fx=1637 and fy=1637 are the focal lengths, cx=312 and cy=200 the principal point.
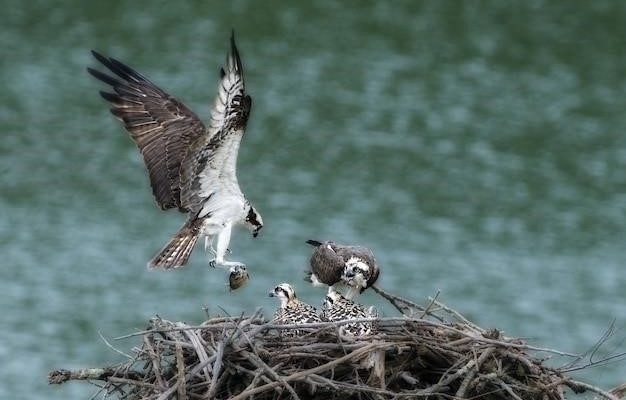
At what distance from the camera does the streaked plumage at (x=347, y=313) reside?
25.4 feet

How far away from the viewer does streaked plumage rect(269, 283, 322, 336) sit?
26.1 ft

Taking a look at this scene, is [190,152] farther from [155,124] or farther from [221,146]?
[155,124]

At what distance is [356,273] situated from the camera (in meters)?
8.22

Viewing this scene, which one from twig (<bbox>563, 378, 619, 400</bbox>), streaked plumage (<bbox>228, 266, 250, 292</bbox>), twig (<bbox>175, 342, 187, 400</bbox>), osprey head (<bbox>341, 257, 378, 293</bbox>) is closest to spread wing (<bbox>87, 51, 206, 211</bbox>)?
streaked plumage (<bbox>228, 266, 250, 292</bbox>)

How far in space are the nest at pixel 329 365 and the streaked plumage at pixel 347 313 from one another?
13 centimetres

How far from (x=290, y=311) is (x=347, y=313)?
0.38 m

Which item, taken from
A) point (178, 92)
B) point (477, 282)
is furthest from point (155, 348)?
point (178, 92)

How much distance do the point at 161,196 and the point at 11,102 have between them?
8385 mm

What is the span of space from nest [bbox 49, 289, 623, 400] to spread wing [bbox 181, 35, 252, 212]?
3.74ft

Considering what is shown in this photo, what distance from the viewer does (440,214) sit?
15.4 m

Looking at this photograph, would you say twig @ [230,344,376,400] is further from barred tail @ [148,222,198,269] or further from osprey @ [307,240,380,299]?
barred tail @ [148,222,198,269]

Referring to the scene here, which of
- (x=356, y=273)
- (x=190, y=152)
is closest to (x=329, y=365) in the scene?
(x=356, y=273)

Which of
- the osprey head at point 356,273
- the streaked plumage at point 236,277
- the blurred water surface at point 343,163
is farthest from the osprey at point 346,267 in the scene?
the blurred water surface at point 343,163

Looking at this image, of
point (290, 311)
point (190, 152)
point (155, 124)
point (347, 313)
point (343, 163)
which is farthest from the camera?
point (343, 163)
